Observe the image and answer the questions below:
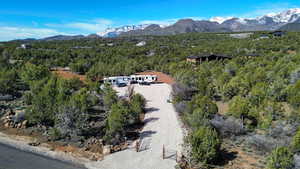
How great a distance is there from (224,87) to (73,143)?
16.9 m

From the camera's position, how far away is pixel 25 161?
52.2ft

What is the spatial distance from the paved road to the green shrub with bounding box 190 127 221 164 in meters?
7.63

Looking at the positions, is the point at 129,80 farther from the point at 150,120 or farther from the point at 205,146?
the point at 205,146

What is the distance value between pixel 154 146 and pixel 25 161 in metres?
8.68

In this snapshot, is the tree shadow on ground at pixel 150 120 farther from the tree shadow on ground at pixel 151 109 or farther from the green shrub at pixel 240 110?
the green shrub at pixel 240 110

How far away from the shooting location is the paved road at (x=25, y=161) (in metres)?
15.2

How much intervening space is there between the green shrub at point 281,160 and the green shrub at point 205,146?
305 centimetres

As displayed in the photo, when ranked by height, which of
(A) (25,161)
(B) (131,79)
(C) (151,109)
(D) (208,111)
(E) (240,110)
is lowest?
(A) (25,161)

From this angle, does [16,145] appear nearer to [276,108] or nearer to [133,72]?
[276,108]

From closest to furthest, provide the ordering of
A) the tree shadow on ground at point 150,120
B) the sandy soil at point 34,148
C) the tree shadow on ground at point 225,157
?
the tree shadow on ground at point 225,157
the sandy soil at point 34,148
the tree shadow on ground at point 150,120

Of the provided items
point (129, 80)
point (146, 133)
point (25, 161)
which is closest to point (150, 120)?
point (146, 133)

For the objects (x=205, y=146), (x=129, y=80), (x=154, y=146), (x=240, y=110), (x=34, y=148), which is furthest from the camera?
(x=129, y=80)

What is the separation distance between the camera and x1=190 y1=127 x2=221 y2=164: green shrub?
13.9 meters

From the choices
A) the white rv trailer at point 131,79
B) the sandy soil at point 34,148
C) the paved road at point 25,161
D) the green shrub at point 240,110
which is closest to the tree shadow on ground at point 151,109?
the green shrub at point 240,110
